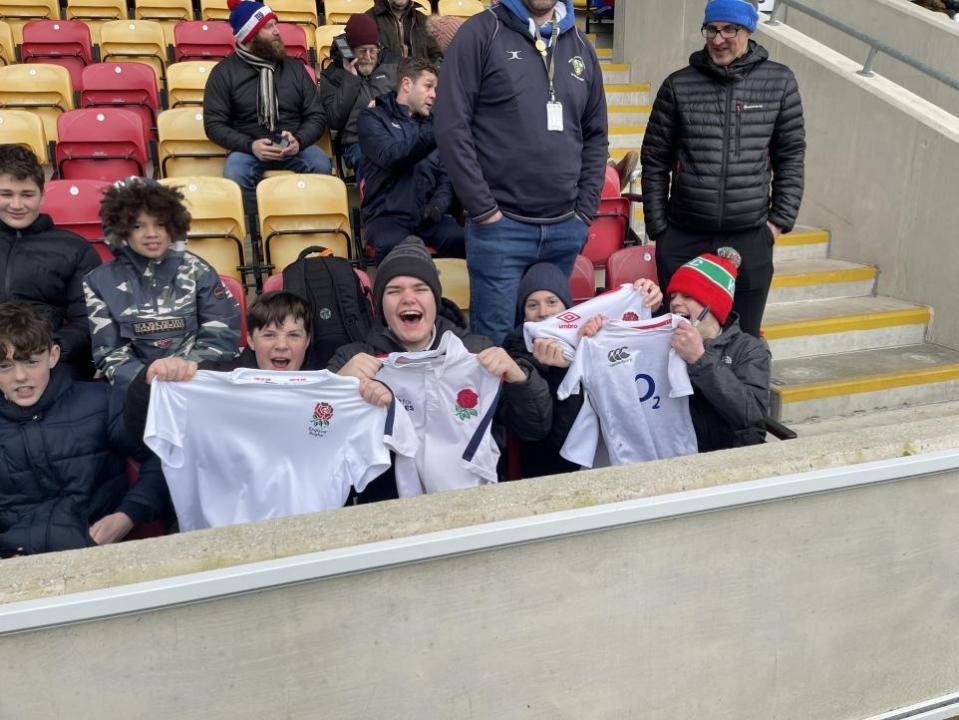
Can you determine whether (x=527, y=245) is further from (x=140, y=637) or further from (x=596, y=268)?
(x=140, y=637)

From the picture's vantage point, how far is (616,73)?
8383 mm

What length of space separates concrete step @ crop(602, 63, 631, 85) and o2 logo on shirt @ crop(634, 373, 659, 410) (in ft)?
20.1

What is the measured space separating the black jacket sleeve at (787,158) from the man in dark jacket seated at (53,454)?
2.62 m

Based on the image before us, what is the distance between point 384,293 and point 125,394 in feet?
3.20

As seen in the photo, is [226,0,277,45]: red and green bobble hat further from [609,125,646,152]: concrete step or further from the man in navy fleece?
[609,125,646,152]: concrete step

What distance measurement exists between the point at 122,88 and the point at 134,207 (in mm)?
3688

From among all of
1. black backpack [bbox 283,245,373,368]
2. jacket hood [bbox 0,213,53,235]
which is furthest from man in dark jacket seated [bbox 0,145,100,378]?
black backpack [bbox 283,245,373,368]

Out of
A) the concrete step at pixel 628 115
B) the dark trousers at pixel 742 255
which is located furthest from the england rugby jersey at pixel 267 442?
the concrete step at pixel 628 115

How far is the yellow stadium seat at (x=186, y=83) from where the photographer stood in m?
6.20

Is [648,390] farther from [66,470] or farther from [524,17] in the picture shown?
[66,470]

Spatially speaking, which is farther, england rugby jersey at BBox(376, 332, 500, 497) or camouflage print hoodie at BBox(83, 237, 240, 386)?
camouflage print hoodie at BBox(83, 237, 240, 386)

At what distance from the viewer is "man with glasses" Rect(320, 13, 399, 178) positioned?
536 centimetres

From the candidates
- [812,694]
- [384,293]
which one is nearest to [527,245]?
[384,293]

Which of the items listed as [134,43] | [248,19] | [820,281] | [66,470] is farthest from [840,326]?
[134,43]
